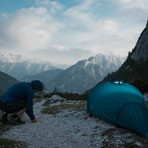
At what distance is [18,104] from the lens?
8.89 meters

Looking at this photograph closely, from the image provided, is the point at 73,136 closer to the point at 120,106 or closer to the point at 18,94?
the point at 120,106

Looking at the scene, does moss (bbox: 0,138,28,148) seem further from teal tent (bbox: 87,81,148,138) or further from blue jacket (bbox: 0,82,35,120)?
teal tent (bbox: 87,81,148,138)

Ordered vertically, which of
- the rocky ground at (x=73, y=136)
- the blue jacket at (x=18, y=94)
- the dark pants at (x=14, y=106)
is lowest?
the rocky ground at (x=73, y=136)

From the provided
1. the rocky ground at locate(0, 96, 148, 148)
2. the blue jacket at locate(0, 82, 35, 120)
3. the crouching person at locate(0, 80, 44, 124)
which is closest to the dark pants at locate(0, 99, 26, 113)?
the crouching person at locate(0, 80, 44, 124)

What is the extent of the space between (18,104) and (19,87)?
921mm

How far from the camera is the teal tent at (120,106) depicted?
758 cm

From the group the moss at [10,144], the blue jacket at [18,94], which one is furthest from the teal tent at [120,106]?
the moss at [10,144]

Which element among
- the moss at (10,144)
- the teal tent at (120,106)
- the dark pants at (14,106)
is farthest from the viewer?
the dark pants at (14,106)

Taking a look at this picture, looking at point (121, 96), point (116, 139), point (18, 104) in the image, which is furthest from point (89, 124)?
point (18, 104)

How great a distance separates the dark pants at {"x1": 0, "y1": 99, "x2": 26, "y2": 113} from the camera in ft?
28.5

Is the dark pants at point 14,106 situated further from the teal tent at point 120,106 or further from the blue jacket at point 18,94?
the teal tent at point 120,106

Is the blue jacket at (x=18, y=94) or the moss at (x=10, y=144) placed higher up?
the blue jacket at (x=18, y=94)

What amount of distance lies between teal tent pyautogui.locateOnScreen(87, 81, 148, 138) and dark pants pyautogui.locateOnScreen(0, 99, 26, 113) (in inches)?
178

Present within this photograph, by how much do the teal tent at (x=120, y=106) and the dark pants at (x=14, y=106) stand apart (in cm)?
452
